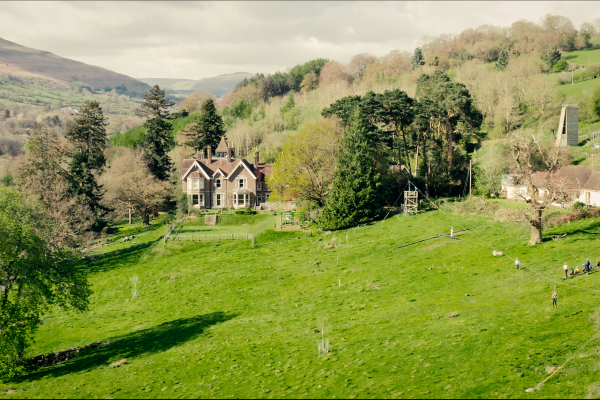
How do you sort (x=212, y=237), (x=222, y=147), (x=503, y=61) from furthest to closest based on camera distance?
1. (x=503, y=61)
2. (x=222, y=147)
3. (x=212, y=237)

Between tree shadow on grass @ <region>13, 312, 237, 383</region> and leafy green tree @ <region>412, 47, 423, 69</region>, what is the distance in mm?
120556

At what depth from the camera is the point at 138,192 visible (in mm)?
72000

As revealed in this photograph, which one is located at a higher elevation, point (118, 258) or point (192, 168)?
point (192, 168)

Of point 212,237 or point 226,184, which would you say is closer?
point 212,237

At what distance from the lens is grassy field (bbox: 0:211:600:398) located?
821 inches

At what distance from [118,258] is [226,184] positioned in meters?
27.9

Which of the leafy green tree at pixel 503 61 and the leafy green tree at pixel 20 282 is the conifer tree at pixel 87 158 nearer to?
the leafy green tree at pixel 20 282

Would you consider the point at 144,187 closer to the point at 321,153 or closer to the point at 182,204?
the point at 182,204

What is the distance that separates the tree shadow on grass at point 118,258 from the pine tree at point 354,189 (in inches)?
859

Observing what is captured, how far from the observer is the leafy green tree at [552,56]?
109375mm

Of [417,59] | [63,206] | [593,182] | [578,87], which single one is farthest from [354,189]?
[417,59]

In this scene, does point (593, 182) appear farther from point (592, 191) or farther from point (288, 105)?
point (288, 105)

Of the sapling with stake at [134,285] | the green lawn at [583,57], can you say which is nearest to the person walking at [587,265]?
the sapling with stake at [134,285]

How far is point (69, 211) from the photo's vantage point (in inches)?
2488
